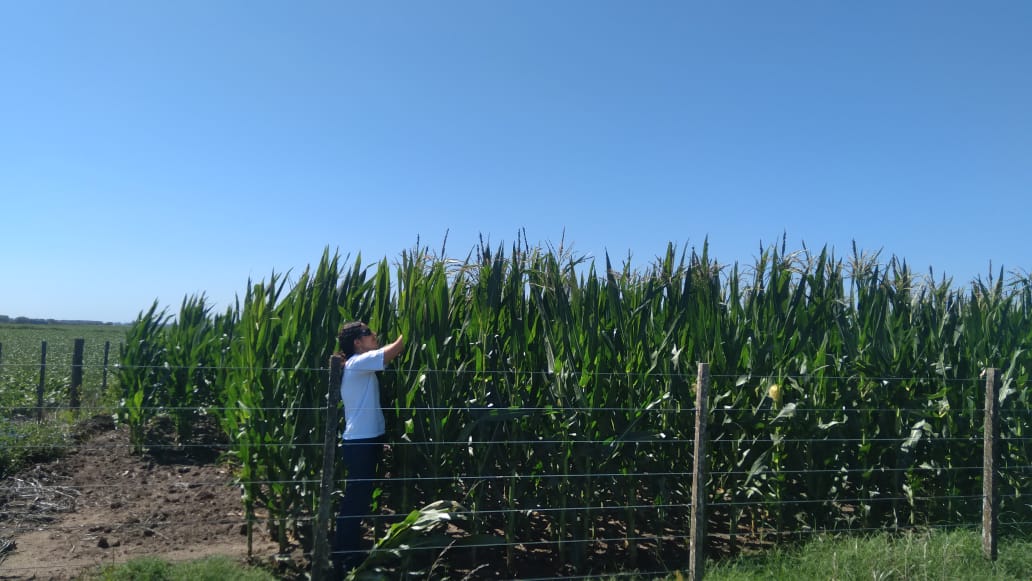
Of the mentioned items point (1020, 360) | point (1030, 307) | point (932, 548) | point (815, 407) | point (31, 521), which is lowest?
point (31, 521)

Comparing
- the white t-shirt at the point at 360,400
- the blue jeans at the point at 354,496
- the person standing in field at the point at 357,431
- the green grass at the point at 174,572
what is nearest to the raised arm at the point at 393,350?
the person standing in field at the point at 357,431

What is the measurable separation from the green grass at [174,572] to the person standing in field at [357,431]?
59cm

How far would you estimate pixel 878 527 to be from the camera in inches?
259

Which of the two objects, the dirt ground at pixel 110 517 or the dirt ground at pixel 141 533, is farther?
the dirt ground at pixel 110 517

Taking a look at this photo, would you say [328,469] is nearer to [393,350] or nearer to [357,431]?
[357,431]

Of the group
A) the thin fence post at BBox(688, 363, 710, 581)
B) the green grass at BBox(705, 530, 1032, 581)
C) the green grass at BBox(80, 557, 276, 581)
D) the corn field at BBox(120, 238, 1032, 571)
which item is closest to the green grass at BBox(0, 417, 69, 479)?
the corn field at BBox(120, 238, 1032, 571)

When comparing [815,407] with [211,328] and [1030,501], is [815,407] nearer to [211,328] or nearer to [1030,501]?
[1030,501]

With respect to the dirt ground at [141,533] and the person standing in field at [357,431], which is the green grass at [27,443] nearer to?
the dirt ground at [141,533]

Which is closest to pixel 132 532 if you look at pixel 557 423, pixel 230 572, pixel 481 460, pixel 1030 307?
pixel 230 572

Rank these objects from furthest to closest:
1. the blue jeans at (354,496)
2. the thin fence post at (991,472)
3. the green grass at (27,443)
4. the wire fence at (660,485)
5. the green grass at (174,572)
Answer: the green grass at (27,443)
the thin fence post at (991,472)
the wire fence at (660,485)
the blue jeans at (354,496)
the green grass at (174,572)

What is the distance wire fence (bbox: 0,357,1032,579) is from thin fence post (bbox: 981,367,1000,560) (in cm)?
4

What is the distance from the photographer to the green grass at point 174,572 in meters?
4.51

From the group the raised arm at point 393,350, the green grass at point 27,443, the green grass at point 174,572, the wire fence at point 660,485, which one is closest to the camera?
the green grass at point 174,572

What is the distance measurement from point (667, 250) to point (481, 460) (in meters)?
2.77
